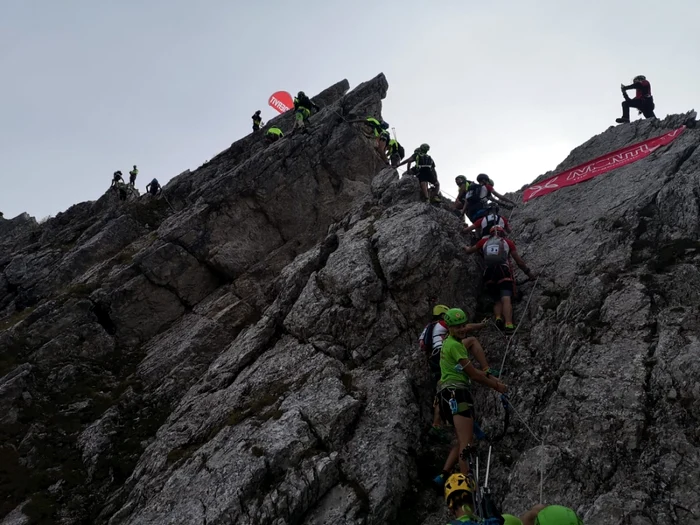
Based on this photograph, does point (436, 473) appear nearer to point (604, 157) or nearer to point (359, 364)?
point (359, 364)

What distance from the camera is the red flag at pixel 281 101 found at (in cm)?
4128

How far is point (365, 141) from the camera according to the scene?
2894cm

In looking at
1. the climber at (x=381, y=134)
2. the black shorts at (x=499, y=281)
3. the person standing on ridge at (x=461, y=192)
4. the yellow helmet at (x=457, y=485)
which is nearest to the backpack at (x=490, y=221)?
the black shorts at (x=499, y=281)

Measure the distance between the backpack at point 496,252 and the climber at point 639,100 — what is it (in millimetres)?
13996

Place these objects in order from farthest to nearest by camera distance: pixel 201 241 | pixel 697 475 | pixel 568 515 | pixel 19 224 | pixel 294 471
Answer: pixel 19 224 < pixel 201 241 < pixel 294 471 < pixel 697 475 < pixel 568 515

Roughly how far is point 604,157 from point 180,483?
20107mm

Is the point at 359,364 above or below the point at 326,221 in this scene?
below

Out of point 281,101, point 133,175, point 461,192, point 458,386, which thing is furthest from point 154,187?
point 458,386

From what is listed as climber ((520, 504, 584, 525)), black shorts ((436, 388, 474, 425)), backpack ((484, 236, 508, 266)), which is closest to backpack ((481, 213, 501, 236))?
backpack ((484, 236, 508, 266))

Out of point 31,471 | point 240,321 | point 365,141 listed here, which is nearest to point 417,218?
point 240,321

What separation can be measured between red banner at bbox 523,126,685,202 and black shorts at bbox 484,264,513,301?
8000 mm

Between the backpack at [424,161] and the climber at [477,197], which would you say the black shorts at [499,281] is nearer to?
the climber at [477,197]

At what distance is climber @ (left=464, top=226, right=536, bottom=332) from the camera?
13898 mm

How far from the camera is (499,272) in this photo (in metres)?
14.5
